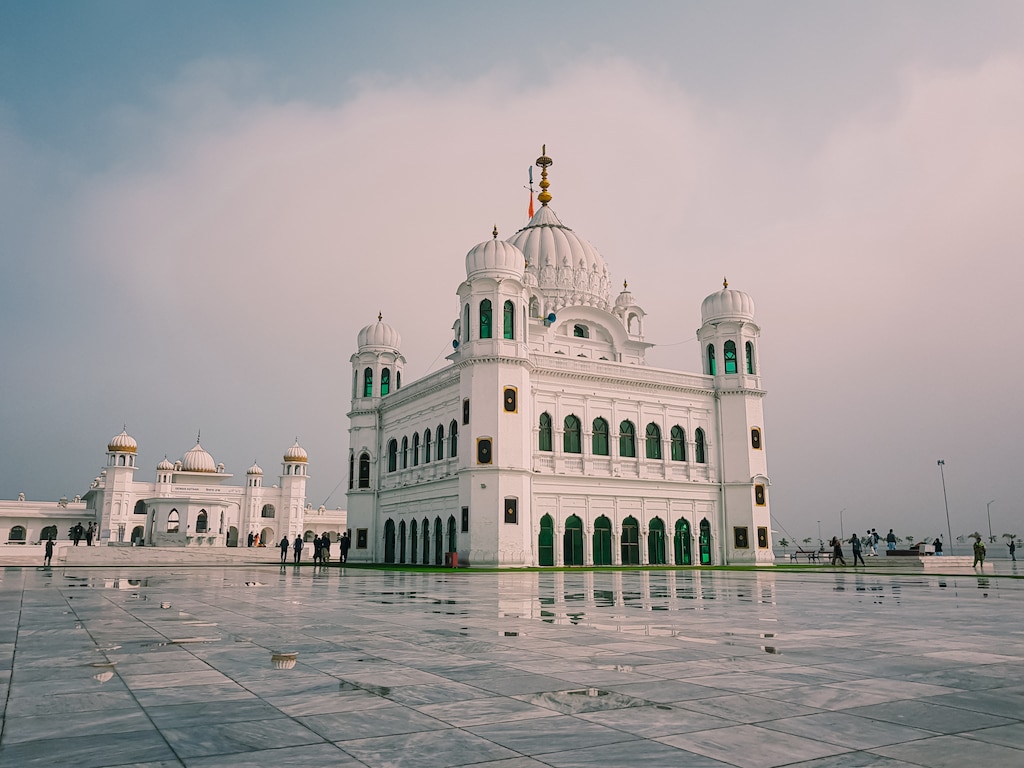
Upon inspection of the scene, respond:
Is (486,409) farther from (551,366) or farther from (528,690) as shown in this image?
(528,690)

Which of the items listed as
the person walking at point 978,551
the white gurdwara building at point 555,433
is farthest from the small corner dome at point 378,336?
the person walking at point 978,551

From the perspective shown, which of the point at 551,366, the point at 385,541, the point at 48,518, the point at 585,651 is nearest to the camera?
the point at 585,651

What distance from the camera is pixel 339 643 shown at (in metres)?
8.16

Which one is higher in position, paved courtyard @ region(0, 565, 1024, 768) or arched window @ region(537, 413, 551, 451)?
arched window @ region(537, 413, 551, 451)

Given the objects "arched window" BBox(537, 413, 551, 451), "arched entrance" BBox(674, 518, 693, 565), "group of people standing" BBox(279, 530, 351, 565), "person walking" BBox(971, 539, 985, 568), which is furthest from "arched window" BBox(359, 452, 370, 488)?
"person walking" BBox(971, 539, 985, 568)

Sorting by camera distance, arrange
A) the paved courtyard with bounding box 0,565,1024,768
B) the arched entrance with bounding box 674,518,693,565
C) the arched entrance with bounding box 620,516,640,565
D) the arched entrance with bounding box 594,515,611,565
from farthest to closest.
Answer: the arched entrance with bounding box 674,518,693,565 → the arched entrance with bounding box 620,516,640,565 → the arched entrance with bounding box 594,515,611,565 → the paved courtyard with bounding box 0,565,1024,768

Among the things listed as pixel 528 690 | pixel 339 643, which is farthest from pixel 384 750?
pixel 339 643

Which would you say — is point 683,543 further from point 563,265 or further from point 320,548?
point 320,548

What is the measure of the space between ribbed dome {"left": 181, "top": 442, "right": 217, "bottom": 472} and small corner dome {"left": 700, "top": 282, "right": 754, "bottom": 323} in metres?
57.9

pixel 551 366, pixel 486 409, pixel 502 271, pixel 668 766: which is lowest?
pixel 668 766

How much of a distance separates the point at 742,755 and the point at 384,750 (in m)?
1.78

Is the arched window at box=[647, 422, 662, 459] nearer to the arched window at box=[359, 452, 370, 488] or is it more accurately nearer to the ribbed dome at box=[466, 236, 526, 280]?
the ribbed dome at box=[466, 236, 526, 280]

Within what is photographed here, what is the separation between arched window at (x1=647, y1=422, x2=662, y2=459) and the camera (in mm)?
41625

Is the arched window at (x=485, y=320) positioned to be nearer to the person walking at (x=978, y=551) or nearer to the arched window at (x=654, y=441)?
the arched window at (x=654, y=441)
